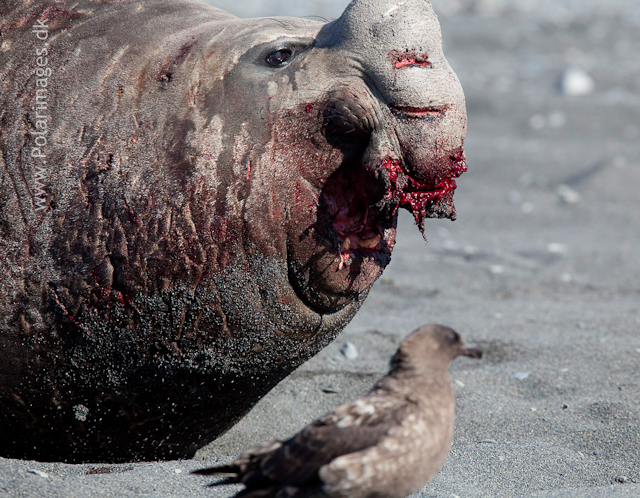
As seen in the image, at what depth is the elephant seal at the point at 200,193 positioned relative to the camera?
2.40 metres

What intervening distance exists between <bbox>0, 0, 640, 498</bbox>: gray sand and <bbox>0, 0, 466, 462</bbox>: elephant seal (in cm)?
46

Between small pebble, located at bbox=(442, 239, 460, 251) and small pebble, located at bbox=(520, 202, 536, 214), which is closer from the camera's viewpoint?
small pebble, located at bbox=(442, 239, 460, 251)

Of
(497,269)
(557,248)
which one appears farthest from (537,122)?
(497,269)

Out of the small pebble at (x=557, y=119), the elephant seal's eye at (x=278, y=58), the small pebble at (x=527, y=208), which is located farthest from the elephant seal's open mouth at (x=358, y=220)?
the small pebble at (x=557, y=119)

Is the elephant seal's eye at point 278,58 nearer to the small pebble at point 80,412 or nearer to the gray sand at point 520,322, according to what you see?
the small pebble at point 80,412

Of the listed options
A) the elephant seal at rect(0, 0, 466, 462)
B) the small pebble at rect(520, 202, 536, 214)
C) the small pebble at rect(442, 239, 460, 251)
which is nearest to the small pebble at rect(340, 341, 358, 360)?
the elephant seal at rect(0, 0, 466, 462)

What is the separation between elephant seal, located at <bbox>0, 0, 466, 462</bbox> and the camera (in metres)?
2.40

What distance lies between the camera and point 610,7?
20625mm

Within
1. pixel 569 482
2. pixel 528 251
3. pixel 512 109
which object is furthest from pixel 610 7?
pixel 569 482

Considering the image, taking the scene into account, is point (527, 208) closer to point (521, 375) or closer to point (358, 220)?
point (521, 375)

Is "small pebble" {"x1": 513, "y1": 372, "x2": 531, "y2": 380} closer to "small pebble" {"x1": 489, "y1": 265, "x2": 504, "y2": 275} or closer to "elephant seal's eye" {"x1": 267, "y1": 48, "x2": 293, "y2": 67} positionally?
"small pebble" {"x1": 489, "y1": 265, "x2": 504, "y2": 275}

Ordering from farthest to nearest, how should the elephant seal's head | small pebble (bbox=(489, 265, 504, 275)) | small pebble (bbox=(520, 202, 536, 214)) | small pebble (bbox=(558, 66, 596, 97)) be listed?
1. small pebble (bbox=(558, 66, 596, 97))
2. small pebble (bbox=(520, 202, 536, 214))
3. small pebble (bbox=(489, 265, 504, 275))
4. the elephant seal's head

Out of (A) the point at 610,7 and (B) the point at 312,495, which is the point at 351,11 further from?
(A) the point at 610,7

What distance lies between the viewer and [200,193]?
2438 millimetres
